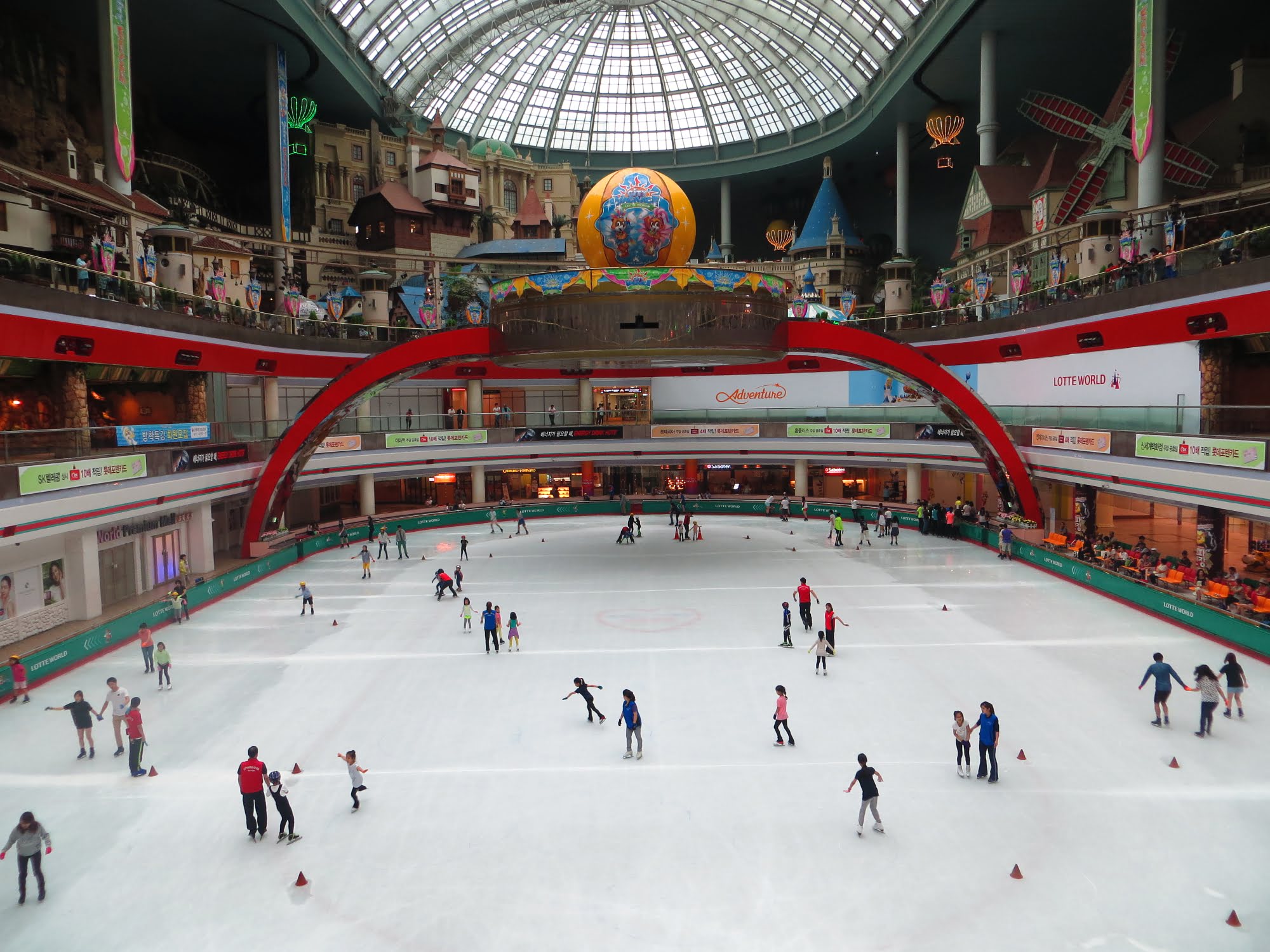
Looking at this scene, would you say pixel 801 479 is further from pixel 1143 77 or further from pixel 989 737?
pixel 989 737

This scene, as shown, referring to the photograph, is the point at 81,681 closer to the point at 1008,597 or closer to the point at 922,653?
the point at 922,653

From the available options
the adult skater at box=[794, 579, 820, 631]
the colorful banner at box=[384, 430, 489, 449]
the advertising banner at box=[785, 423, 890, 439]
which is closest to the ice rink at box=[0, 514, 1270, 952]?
the adult skater at box=[794, 579, 820, 631]

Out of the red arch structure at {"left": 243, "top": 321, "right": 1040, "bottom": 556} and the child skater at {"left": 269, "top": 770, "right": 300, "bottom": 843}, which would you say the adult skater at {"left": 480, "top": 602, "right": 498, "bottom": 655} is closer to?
the child skater at {"left": 269, "top": 770, "right": 300, "bottom": 843}

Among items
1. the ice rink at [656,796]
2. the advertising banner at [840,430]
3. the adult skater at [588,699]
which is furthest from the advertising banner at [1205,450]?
the adult skater at [588,699]

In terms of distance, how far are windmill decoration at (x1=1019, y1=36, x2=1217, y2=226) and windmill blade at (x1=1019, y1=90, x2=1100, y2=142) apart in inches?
1.3

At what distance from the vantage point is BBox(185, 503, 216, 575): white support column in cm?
2923

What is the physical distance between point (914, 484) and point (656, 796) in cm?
3242

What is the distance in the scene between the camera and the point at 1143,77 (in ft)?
101

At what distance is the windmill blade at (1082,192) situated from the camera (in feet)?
132

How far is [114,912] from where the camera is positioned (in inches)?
388

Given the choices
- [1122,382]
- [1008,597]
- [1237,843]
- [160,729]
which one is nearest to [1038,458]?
[1122,382]

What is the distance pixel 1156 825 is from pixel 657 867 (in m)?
6.99

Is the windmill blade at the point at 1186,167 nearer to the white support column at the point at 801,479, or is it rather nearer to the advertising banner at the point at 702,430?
the white support column at the point at 801,479

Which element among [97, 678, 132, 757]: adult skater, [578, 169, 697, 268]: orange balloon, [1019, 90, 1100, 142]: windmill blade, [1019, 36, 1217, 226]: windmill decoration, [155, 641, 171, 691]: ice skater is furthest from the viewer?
[1019, 90, 1100, 142]: windmill blade
